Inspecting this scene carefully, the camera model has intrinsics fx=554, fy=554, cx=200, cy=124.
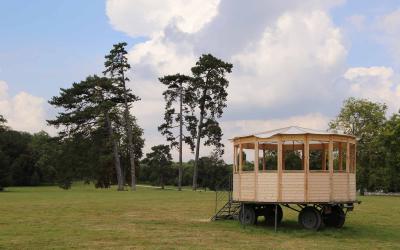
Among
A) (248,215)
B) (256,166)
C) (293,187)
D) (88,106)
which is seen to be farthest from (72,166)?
(293,187)

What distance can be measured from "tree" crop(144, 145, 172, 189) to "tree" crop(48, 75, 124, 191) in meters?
9.77

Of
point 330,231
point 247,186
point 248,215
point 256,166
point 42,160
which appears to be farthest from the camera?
point 42,160

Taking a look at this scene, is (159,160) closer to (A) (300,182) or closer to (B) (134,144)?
(B) (134,144)

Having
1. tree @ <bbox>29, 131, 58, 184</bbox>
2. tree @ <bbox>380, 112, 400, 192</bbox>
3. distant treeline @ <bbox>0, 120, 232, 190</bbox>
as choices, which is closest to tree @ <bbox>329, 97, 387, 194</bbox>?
tree @ <bbox>380, 112, 400, 192</bbox>

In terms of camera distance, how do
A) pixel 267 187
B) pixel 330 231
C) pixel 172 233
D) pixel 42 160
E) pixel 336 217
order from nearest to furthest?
pixel 172 233 → pixel 330 231 → pixel 267 187 → pixel 336 217 → pixel 42 160

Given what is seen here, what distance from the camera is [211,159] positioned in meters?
92.6

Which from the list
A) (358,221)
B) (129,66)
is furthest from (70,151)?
(358,221)

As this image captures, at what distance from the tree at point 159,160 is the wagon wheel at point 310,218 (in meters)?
60.1

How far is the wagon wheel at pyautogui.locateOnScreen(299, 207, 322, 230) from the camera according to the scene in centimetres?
2205

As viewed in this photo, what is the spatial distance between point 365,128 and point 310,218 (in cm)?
6017

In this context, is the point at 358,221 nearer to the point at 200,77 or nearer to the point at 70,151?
the point at 200,77

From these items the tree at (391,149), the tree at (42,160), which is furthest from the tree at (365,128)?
the tree at (42,160)

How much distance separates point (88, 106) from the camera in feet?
241

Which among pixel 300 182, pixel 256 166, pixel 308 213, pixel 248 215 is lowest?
pixel 248 215
